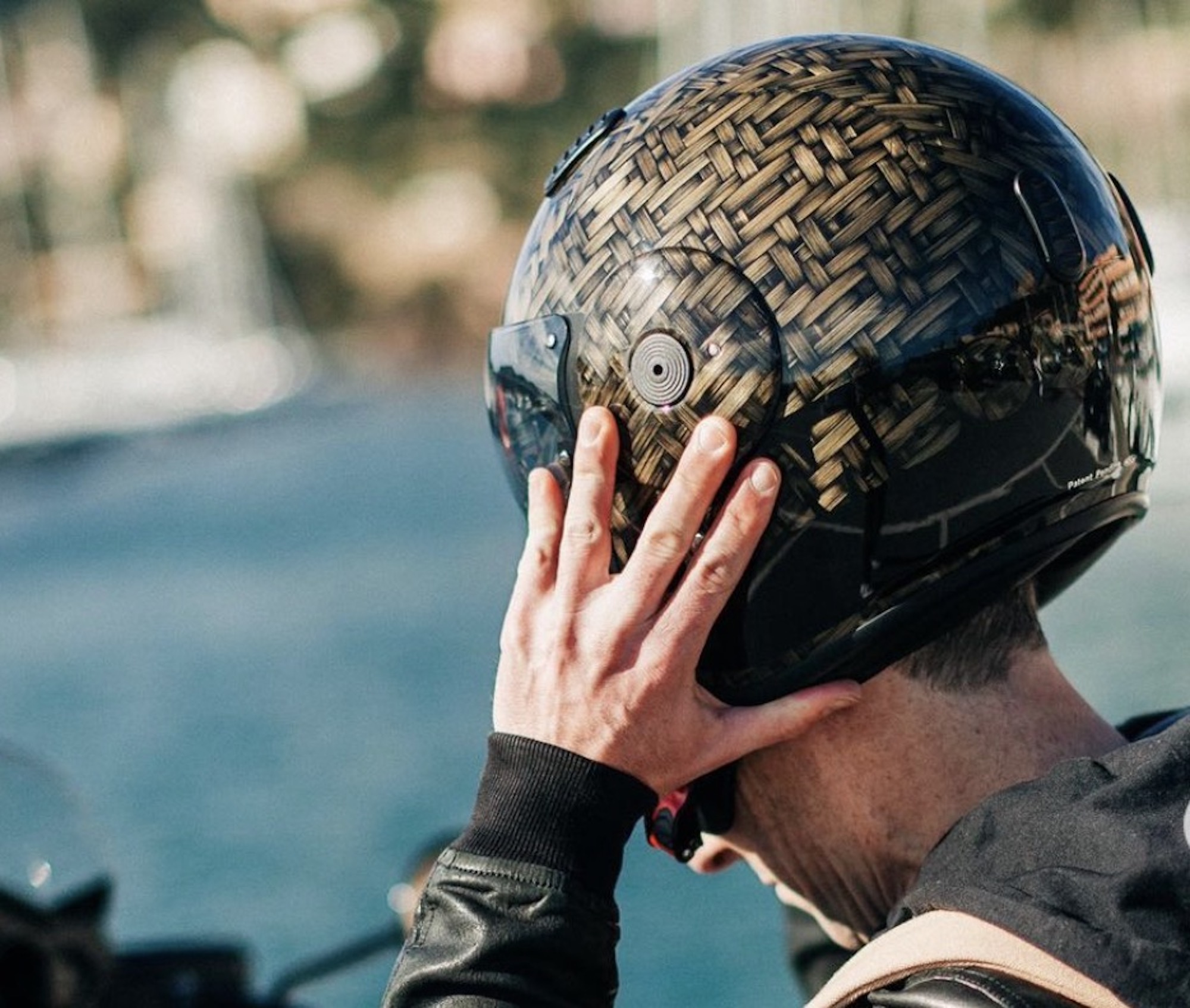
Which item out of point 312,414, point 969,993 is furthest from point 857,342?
point 312,414

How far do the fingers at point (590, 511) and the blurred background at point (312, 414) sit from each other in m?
1.54

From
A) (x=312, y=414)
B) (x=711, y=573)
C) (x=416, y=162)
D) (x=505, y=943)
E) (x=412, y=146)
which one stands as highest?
(x=412, y=146)

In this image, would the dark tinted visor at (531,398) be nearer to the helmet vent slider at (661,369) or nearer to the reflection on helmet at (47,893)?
the helmet vent slider at (661,369)

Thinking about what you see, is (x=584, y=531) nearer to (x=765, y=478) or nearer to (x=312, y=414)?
(x=765, y=478)

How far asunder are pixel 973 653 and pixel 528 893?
19.2 inches

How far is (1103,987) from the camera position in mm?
1369

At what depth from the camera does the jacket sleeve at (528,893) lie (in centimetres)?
161

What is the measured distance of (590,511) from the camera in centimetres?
178

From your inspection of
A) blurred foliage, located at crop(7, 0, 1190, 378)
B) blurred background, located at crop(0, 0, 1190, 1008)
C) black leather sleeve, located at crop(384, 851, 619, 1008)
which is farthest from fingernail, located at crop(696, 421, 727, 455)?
blurred foliage, located at crop(7, 0, 1190, 378)

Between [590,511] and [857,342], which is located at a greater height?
[857,342]

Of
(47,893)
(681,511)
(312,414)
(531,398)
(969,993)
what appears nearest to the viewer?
(969,993)

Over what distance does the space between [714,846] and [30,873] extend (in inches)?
49.9

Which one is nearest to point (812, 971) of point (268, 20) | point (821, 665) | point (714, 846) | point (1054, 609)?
point (714, 846)

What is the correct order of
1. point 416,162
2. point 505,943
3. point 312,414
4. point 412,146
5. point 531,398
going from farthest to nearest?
point 412,146
point 416,162
point 312,414
point 531,398
point 505,943
